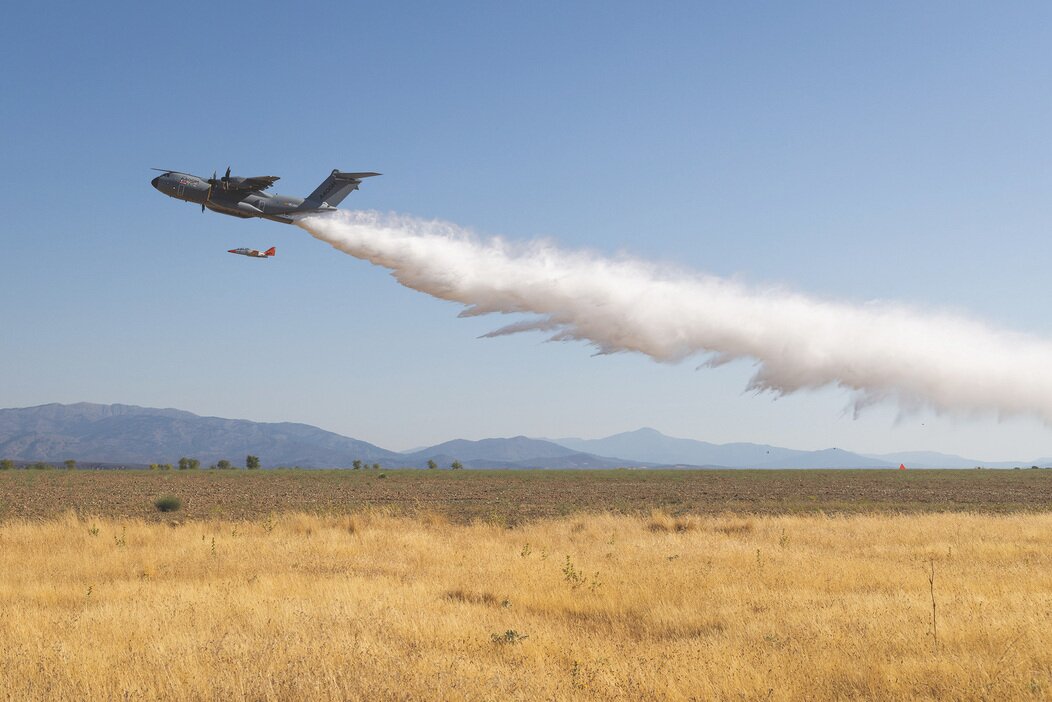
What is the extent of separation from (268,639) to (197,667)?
166 centimetres

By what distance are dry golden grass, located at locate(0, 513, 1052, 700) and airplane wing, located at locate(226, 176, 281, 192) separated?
2108 centimetres

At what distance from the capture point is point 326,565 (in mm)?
19703

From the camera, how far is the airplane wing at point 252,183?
131 ft

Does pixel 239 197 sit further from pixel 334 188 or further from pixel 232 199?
pixel 334 188

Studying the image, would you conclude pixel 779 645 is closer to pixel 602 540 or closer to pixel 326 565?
pixel 326 565

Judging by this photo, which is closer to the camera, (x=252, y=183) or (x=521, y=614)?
(x=521, y=614)

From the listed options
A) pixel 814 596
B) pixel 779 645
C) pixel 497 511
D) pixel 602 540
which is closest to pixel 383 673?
pixel 779 645

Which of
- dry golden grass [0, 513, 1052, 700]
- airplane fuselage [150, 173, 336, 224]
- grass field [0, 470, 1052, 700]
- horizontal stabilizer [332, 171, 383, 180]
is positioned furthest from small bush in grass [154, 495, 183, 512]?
horizontal stabilizer [332, 171, 383, 180]

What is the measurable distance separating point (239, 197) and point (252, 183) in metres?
1.13

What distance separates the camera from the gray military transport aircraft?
40125 millimetres

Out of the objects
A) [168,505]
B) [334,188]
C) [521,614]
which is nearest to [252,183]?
[334,188]

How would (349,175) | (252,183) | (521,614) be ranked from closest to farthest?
(521,614)
(252,183)
(349,175)

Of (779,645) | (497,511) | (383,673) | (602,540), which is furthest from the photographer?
(497,511)

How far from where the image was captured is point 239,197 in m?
40.6
